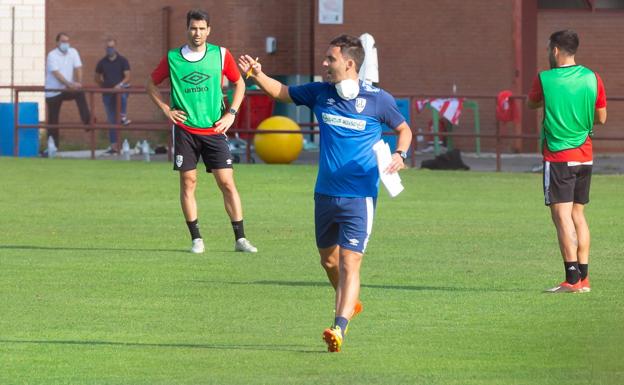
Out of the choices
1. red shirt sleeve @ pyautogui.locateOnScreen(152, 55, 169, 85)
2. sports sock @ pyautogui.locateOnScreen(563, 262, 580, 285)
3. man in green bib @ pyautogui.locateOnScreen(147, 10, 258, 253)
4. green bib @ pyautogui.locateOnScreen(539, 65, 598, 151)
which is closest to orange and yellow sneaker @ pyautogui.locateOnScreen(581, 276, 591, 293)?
sports sock @ pyautogui.locateOnScreen(563, 262, 580, 285)

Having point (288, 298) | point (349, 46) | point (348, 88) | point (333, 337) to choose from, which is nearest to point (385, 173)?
point (348, 88)

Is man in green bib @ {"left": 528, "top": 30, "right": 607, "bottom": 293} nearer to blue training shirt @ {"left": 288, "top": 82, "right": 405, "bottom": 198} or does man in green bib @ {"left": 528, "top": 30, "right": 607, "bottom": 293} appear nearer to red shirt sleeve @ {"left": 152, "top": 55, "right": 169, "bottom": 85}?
blue training shirt @ {"left": 288, "top": 82, "right": 405, "bottom": 198}

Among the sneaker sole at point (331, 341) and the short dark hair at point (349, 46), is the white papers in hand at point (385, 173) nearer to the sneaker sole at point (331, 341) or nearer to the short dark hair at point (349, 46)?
the short dark hair at point (349, 46)

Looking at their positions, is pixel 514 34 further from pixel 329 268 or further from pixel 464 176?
pixel 329 268

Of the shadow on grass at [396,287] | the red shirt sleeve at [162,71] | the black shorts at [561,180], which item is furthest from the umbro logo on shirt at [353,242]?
the red shirt sleeve at [162,71]

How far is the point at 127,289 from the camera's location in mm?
11852

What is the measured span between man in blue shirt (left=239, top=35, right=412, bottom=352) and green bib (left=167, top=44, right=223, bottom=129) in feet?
14.8

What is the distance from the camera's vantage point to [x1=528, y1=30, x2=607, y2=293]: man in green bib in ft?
37.8

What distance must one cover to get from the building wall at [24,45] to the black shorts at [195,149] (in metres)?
20.8

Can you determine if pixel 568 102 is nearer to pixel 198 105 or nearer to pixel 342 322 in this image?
pixel 342 322

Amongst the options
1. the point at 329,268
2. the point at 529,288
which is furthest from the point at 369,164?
the point at 529,288

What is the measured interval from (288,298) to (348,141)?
2.20 m

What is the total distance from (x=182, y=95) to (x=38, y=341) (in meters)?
4.96

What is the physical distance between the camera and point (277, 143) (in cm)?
2605
